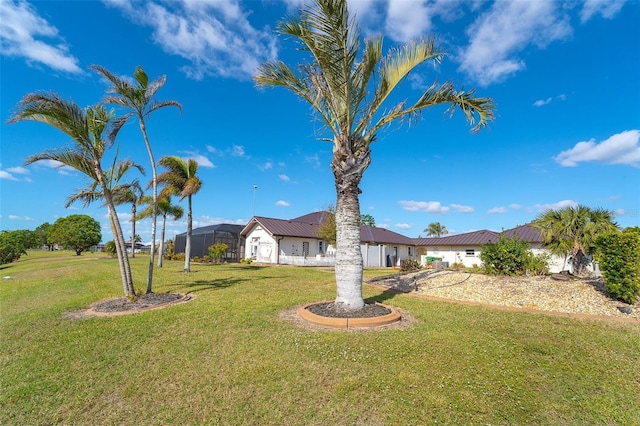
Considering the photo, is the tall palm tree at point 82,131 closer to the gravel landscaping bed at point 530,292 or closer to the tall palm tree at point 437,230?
the gravel landscaping bed at point 530,292

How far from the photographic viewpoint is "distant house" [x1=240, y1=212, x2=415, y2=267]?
27.5m

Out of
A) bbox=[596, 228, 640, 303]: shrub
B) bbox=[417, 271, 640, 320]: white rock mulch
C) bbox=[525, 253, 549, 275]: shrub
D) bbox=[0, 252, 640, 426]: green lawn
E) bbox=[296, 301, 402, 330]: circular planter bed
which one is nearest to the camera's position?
bbox=[0, 252, 640, 426]: green lawn

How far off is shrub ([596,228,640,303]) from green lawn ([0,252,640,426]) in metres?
1.80

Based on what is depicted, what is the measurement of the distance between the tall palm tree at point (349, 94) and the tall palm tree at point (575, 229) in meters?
7.93

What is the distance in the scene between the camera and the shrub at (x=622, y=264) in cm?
735

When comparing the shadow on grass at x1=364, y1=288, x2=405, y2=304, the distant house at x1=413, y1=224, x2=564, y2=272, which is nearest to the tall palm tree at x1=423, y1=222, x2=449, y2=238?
the distant house at x1=413, y1=224, x2=564, y2=272

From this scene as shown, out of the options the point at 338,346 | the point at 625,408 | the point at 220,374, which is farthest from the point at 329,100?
the point at 625,408

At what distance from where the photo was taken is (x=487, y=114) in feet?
24.1

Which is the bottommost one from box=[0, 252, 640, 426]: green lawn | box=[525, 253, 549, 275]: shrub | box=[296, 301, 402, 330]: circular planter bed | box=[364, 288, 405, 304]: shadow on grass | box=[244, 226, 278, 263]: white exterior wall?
box=[0, 252, 640, 426]: green lawn

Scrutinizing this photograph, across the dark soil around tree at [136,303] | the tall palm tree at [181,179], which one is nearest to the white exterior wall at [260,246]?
the tall palm tree at [181,179]

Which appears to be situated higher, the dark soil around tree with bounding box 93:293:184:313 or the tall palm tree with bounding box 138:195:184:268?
the tall palm tree with bounding box 138:195:184:268

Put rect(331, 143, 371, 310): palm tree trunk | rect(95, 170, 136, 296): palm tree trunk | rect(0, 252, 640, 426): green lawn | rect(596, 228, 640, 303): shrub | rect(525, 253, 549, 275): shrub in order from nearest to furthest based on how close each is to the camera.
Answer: rect(0, 252, 640, 426): green lawn, rect(331, 143, 371, 310): palm tree trunk, rect(596, 228, 640, 303): shrub, rect(95, 170, 136, 296): palm tree trunk, rect(525, 253, 549, 275): shrub

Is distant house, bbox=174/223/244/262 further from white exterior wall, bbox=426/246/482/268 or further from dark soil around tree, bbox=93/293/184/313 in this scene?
dark soil around tree, bbox=93/293/184/313

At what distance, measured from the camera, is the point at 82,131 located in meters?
7.70
